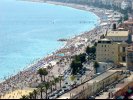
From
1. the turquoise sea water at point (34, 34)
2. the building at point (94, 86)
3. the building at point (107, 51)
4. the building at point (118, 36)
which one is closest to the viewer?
the building at point (94, 86)

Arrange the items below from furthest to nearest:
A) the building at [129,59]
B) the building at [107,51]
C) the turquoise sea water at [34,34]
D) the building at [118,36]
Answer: the turquoise sea water at [34,34]
the building at [118,36]
the building at [107,51]
the building at [129,59]

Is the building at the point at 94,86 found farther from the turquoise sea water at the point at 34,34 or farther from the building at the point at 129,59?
the turquoise sea water at the point at 34,34

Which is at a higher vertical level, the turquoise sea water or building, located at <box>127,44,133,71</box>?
building, located at <box>127,44,133,71</box>

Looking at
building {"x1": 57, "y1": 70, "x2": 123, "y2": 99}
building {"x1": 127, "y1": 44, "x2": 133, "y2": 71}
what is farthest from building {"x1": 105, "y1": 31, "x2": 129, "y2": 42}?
building {"x1": 57, "y1": 70, "x2": 123, "y2": 99}

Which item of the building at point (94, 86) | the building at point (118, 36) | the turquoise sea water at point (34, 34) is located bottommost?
the turquoise sea water at point (34, 34)

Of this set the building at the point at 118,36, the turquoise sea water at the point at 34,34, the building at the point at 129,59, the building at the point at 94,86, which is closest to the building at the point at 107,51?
the building at the point at 129,59

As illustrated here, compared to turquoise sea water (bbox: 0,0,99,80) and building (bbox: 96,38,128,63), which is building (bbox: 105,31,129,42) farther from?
turquoise sea water (bbox: 0,0,99,80)
